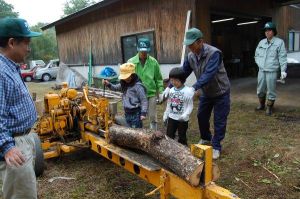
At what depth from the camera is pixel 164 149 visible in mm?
3275

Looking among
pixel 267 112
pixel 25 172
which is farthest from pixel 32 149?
pixel 267 112

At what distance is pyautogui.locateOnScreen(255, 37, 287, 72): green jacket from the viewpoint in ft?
23.6

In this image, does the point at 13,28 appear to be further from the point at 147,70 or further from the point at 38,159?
the point at 147,70

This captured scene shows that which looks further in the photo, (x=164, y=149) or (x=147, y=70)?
(x=147, y=70)

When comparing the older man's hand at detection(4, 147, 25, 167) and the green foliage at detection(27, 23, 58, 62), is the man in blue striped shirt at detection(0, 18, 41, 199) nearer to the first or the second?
the older man's hand at detection(4, 147, 25, 167)

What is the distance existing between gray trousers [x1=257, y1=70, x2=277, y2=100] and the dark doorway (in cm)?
761

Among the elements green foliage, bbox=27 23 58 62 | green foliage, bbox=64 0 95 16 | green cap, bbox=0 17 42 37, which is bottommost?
green cap, bbox=0 17 42 37

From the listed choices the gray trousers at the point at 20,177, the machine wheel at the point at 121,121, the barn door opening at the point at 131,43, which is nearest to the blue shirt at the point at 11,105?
the gray trousers at the point at 20,177

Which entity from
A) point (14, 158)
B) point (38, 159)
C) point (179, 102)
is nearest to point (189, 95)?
point (179, 102)

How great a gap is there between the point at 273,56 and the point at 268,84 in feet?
2.11

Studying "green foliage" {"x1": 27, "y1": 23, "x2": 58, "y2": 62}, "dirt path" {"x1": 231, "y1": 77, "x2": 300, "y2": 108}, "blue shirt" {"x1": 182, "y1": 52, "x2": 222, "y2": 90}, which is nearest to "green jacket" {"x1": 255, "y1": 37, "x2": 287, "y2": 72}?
"dirt path" {"x1": 231, "y1": 77, "x2": 300, "y2": 108}

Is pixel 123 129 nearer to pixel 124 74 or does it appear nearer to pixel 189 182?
pixel 124 74

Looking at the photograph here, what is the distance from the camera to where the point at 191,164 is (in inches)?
109

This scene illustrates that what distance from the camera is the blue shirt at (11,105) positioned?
2.38m
